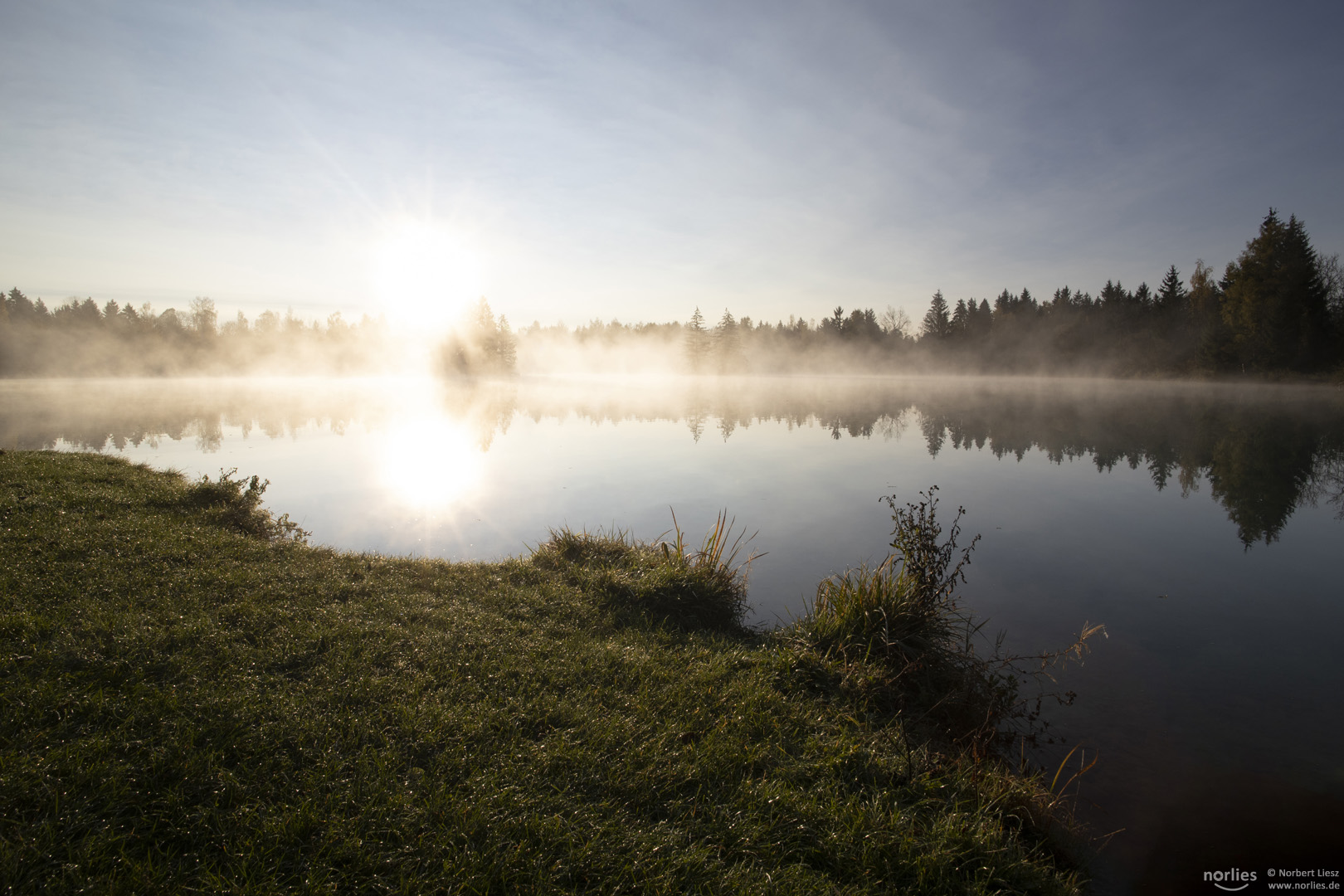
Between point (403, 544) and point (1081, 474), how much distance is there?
15002 mm

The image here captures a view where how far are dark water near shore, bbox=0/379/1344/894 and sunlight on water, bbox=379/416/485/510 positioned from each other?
3.8 inches

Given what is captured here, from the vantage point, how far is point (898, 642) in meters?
5.02

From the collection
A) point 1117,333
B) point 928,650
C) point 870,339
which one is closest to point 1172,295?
point 1117,333

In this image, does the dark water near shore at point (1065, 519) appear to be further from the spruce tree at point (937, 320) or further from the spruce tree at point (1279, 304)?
the spruce tree at point (937, 320)

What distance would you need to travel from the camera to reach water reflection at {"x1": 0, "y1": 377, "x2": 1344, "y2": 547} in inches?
504

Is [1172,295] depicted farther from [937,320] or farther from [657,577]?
[657,577]

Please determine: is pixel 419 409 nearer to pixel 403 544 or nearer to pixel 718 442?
pixel 718 442

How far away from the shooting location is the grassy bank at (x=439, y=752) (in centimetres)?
253

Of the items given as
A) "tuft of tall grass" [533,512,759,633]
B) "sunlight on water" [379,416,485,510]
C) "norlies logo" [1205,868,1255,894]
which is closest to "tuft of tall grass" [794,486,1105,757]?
"tuft of tall grass" [533,512,759,633]

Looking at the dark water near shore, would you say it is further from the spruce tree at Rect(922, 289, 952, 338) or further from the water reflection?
the spruce tree at Rect(922, 289, 952, 338)

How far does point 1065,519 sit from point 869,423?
12.8 meters

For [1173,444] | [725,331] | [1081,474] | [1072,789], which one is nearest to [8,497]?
[1072,789]

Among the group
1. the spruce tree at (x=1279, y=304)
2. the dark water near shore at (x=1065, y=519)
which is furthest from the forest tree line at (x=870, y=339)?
the dark water near shore at (x=1065, y=519)

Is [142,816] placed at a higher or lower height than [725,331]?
lower
